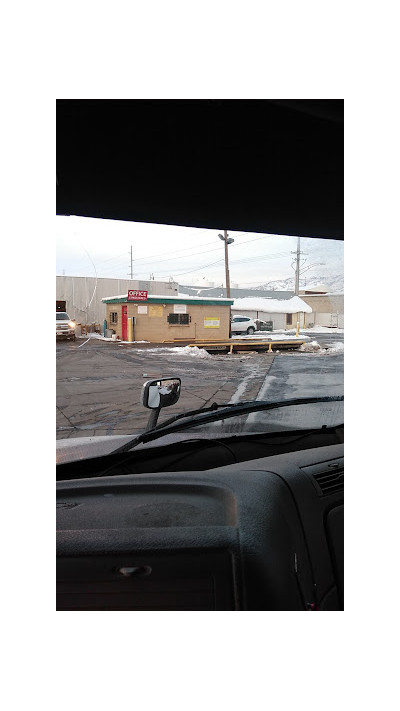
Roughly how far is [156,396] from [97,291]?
54.6 inches

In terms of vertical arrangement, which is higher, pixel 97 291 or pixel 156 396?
pixel 97 291

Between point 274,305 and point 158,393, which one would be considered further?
point 274,305

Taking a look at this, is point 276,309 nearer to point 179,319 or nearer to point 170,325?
point 179,319

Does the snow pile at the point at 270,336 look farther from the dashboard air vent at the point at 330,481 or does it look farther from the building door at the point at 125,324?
the dashboard air vent at the point at 330,481

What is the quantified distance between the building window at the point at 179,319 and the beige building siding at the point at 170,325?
0.03 metres

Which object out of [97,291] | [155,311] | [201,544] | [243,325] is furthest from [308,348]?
[201,544]

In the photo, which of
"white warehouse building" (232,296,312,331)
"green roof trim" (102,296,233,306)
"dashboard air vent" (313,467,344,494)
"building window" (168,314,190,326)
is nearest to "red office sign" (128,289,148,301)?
"green roof trim" (102,296,233,306)

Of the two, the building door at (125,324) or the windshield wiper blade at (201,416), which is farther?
the building door at (125,324)

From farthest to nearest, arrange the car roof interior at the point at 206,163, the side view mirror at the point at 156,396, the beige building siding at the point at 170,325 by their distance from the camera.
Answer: the beige building siding at the point at 170,325 < the side view mirror at the point at 156,396 < the car roof interior at the point at 206,163

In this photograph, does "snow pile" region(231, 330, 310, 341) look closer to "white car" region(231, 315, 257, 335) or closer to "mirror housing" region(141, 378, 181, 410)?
"white car" region(231, 315, 257, 335)

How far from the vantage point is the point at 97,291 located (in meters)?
2.38

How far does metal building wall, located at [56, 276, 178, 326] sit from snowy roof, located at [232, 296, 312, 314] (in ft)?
2.03

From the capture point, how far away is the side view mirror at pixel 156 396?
1.16 meters

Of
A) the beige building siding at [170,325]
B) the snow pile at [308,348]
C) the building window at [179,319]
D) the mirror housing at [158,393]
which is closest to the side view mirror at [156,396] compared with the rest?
the mirror housing at [158,393]
